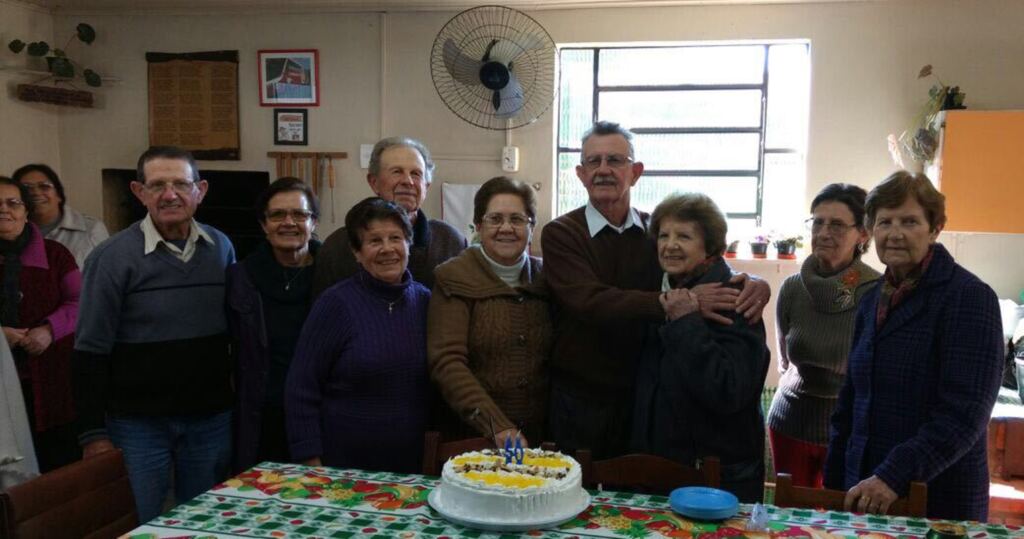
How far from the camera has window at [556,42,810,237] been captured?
4.70 m

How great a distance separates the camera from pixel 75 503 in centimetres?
175

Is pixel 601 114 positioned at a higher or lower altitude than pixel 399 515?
higher

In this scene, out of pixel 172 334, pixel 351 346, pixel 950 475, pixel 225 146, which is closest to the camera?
pixel 950 475

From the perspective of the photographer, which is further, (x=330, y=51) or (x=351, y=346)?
(x=330, y=51)

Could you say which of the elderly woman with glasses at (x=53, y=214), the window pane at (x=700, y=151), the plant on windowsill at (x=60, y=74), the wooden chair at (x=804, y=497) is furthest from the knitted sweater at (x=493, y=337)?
the plant on windowsill at (x=60, y=74)

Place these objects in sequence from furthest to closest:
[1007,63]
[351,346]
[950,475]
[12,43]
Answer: [12,43]
[1007,63]
[351,346]
[950,475]

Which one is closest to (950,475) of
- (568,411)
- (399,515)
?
(568,411)

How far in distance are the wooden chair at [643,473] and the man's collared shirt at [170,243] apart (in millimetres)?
Result: 1260

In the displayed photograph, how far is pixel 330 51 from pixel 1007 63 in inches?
156

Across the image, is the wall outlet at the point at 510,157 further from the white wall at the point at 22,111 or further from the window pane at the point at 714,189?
the white wall at the point at 22,111

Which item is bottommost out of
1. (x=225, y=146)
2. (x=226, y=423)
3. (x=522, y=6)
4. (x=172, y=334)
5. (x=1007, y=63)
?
(x=226, y=423)

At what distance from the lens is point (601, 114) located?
491 centimetres

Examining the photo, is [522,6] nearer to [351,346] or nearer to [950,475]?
[351,346]

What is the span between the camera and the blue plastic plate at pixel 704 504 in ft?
5.14
